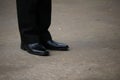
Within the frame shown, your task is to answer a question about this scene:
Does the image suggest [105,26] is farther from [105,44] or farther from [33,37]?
[33,37]

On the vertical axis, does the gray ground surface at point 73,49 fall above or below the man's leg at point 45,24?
below

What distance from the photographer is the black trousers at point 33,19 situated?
8.39 ft

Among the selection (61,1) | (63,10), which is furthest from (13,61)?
(61,1)

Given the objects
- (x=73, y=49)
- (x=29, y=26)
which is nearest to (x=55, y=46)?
(x=73, y=49)

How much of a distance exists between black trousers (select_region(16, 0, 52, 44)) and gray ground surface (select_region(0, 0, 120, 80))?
0.13 meters

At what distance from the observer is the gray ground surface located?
7.46 feet

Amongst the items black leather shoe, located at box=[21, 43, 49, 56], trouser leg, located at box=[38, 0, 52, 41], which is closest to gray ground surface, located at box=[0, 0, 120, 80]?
black leather shoe, located at box=[21, 43, 49, 56]

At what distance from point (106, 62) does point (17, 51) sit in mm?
620

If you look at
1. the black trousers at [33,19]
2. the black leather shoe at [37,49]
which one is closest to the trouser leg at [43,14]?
the black trousers at [33,19]

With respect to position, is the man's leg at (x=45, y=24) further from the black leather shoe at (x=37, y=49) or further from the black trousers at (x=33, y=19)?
the black leather shoe at (x=37, y=49)

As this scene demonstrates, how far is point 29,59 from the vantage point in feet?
8.25

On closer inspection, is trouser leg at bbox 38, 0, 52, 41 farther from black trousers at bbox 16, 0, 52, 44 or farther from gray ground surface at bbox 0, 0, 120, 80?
gray ground surface at bbox 0, 0, 120, 80

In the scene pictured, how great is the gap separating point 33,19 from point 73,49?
1.23 ft

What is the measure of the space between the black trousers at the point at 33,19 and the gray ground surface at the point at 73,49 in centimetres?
13
